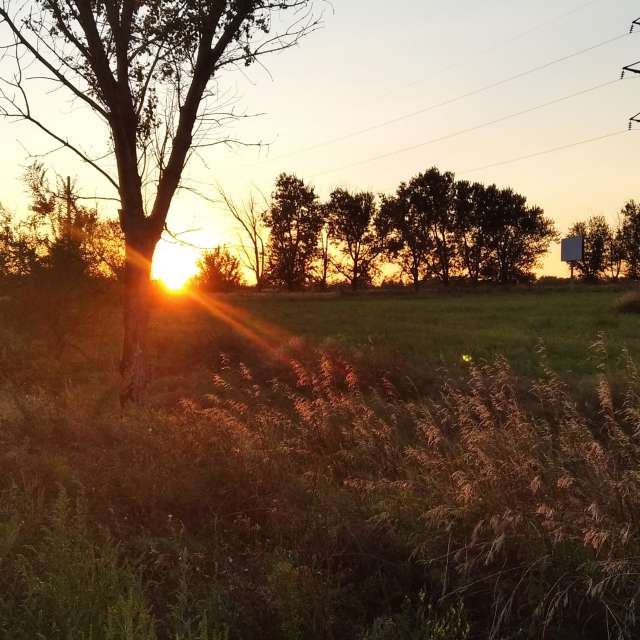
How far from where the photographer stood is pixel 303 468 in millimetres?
6488

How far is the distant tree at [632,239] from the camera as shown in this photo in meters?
76.9

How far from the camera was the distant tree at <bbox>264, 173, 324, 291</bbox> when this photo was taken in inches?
2557

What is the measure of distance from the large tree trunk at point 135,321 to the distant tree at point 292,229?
180 ft

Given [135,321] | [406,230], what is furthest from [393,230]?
[135,321]

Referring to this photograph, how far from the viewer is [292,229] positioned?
65.6 metres

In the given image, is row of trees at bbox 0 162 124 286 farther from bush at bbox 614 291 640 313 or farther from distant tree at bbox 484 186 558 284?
distant tree at bbox 484 186 558 284

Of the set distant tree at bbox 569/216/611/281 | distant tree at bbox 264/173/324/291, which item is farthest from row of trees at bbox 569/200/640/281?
distant tree at bbox 264/173/324/291

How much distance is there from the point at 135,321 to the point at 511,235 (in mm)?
64209

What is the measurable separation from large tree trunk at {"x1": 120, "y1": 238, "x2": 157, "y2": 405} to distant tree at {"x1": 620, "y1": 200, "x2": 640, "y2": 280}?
3071 inches

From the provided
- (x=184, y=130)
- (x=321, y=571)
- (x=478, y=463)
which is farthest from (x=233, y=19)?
(x=321, y=571)

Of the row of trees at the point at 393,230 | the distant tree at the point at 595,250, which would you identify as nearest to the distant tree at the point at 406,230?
the row of trees at the point at 393,230

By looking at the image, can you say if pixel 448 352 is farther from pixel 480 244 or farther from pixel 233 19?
pixel 480 244

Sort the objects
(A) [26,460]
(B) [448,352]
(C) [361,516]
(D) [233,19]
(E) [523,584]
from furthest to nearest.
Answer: (B) [448,352]
(D) [233,19]
(A) [26,460]
(C) [361,516]
(E) [523,584]

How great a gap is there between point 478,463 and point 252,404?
638 cm
